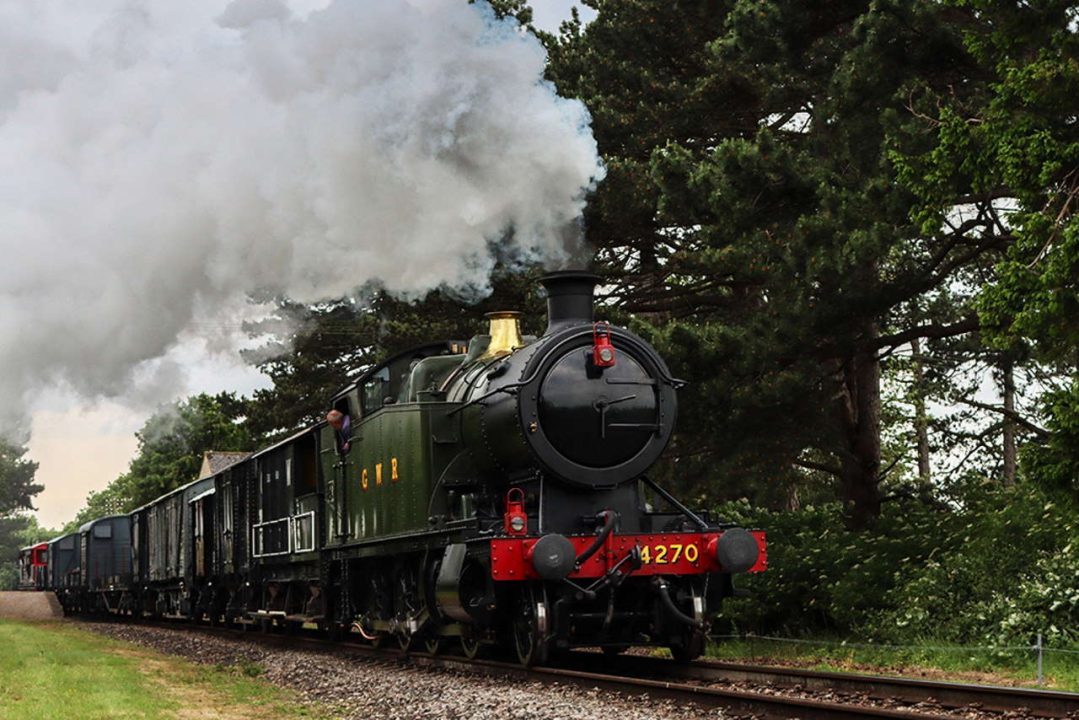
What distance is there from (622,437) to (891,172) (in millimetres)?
5456

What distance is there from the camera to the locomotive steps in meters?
39.8

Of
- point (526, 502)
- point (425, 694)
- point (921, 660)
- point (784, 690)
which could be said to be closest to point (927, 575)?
point (921, 660)

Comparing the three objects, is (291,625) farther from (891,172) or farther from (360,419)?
(891,172)

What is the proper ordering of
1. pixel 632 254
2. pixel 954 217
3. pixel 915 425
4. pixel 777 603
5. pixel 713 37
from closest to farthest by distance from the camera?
pixel 777 603 < pixel 954 217 < pixel 713 37 < pixel 632 254 < pixel 915 425

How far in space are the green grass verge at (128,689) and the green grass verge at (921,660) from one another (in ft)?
17.4

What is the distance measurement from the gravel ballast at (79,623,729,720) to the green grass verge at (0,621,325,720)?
359 millimetres

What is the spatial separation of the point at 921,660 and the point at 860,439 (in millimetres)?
8046

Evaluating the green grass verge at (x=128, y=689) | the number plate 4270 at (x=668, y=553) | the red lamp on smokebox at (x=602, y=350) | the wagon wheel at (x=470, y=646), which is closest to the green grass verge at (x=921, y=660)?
the number plate 4270 at (x=668, y=553)

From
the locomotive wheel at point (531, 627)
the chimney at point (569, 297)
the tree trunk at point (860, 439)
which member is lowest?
the locomotive wheel at point (531, 627)

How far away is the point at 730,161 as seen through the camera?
54.6ft

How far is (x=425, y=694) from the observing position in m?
11.3

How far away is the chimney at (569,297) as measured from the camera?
12.9m

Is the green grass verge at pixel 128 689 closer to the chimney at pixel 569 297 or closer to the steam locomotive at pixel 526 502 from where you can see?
the steam locomotive at pixel 526 502

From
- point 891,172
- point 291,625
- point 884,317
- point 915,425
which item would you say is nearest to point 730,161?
point 891,172
